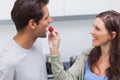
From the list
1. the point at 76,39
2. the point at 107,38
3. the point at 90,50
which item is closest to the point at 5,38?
the point at 76,39

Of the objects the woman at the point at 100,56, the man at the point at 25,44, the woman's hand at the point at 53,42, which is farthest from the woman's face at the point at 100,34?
the man at the point at 25,44

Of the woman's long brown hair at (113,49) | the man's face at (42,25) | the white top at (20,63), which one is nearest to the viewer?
the white top at (20,63)

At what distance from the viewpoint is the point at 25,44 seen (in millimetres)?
1396

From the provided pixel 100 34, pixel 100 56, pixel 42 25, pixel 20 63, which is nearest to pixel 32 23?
pixel 42 25

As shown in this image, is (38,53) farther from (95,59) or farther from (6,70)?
(95,59)

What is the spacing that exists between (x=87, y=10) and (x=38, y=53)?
2.85 feet

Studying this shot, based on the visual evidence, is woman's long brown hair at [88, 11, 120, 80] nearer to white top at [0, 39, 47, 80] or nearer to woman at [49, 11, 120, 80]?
woman at [49, 11, 120, 80]

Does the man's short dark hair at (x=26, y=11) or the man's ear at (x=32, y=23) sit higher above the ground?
the man's short dark hair at (x=26, y=11)

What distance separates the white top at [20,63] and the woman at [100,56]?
0.17m

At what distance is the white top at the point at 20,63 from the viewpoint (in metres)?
1.29

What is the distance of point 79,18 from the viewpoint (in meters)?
2.55

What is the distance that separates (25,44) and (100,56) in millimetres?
584

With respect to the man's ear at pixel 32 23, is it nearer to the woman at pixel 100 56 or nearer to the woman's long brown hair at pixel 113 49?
the woman at pixel 100 56

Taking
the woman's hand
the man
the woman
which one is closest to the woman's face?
the woman
